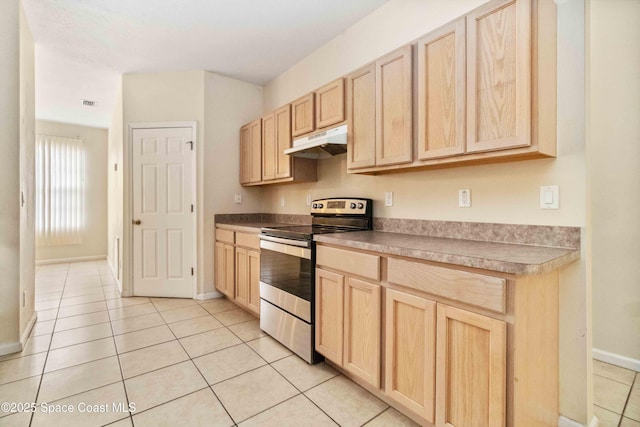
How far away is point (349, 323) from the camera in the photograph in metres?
1.91

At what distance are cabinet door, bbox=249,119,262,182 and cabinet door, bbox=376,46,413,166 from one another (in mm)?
1816

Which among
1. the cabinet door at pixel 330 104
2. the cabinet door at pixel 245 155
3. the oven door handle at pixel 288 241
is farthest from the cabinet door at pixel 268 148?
the oven door handle at pixel 288 241

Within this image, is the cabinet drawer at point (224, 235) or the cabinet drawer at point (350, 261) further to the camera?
the cabinet drawer at point (224, 235)

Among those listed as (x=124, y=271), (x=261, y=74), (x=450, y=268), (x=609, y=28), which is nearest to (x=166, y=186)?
(x=124, y=271)

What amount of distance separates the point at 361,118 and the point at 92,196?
21.0 ft

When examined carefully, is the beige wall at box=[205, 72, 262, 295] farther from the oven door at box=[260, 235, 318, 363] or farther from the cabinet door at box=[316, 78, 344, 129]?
the cabinet door at box=[316, 78, 344, 129]

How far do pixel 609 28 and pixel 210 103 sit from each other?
12.4 feet

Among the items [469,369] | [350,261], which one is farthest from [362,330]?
[469,369]

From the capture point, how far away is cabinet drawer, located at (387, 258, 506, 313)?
121cm

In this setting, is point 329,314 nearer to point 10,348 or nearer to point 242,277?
point 242,277

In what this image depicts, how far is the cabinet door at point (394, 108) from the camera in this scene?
194 cm

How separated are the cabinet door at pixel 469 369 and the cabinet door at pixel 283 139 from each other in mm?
2159

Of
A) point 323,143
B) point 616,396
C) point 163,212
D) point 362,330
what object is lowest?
point 616,396

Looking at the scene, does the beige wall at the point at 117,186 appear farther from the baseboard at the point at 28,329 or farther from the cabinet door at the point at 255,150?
the cabinet door at the point at 255,150
